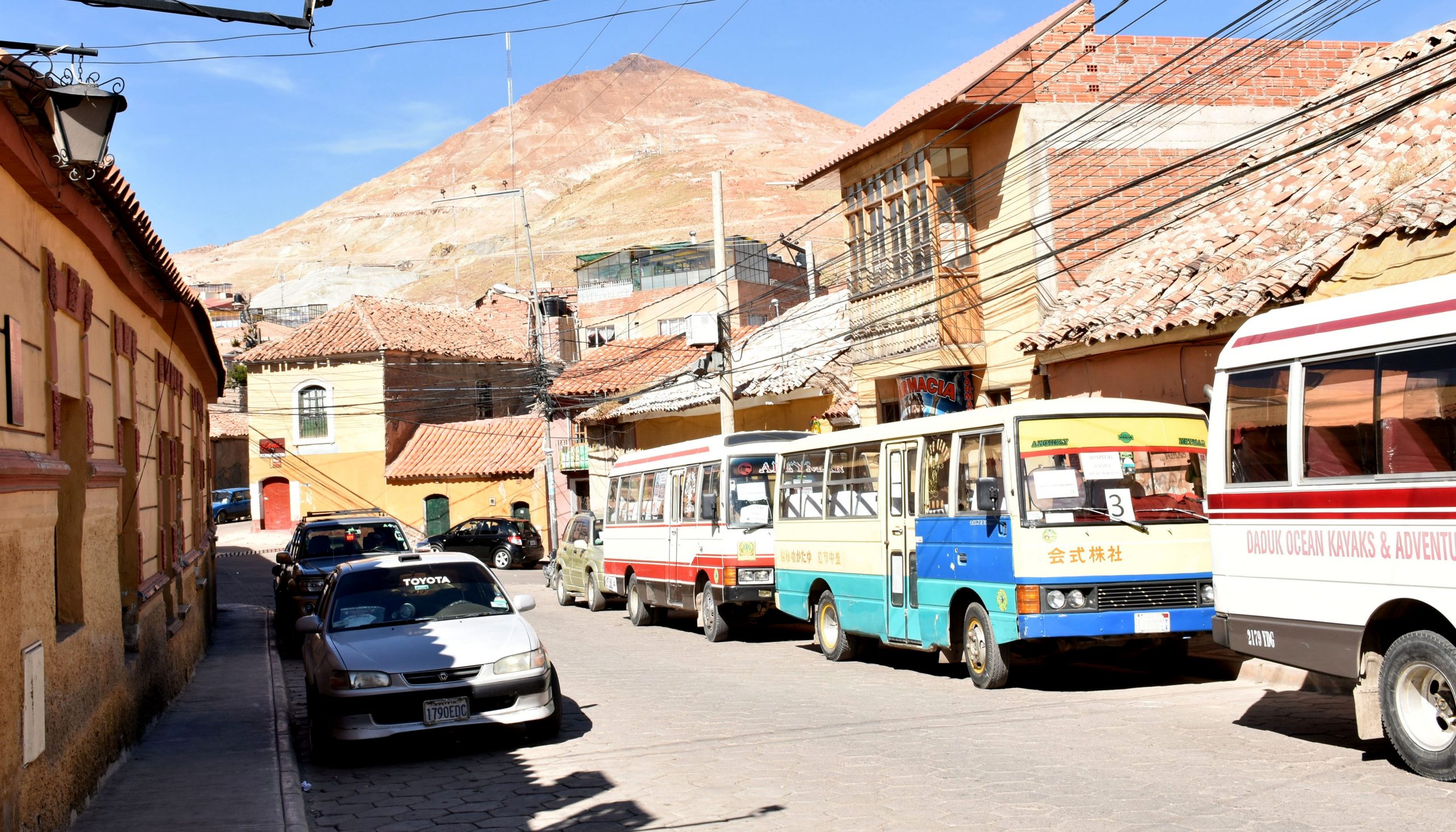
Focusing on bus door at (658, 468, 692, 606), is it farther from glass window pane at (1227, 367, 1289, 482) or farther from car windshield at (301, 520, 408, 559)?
glass window pane at (1227, 367, 1289, 482)

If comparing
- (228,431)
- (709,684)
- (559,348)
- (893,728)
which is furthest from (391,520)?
(228,431)

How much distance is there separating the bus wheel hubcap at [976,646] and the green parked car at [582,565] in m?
12.3

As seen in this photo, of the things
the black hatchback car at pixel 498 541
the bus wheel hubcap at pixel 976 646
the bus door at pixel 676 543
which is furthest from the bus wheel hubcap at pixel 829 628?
the black hatchback car at pixel 498 541

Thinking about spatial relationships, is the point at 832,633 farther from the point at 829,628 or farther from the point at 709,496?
the point at 709,496

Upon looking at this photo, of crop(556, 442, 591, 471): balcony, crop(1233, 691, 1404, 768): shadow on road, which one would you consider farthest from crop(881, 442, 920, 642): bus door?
crop(556, 442, 591, 471): balcony

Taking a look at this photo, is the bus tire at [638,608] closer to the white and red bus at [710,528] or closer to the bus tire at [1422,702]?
the white and red bus at [710,528]

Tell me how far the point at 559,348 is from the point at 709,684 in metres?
50.1

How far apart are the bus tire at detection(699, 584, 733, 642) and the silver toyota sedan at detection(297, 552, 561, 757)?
6739 millimetres

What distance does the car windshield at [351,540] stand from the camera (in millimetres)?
20359

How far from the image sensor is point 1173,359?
16453mm

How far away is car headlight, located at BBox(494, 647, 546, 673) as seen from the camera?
10469mm

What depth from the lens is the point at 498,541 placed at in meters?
41.5

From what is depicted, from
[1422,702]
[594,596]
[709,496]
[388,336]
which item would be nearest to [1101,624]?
[1422,702]

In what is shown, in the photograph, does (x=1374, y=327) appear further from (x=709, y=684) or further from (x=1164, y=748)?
(x=709, y=684)
